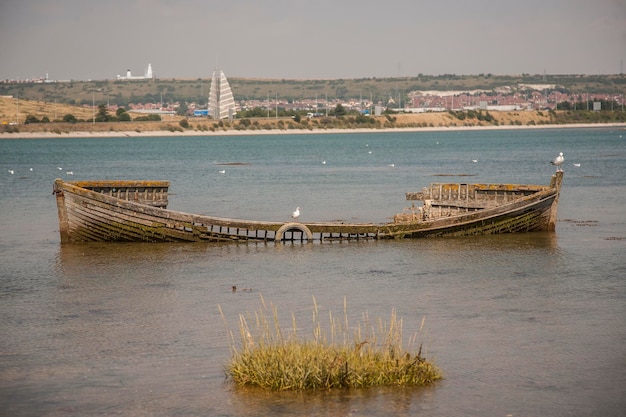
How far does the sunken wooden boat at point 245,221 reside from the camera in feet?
109

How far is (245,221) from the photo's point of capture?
109ft

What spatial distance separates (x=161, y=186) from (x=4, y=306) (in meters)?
11.1

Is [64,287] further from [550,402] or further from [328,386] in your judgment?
[550,402]

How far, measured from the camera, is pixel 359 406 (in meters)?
16.2

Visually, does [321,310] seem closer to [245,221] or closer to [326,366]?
[326,366]

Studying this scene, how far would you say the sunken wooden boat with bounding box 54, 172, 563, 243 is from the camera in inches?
1310

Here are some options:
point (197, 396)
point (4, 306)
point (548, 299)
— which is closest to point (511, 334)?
point (548, 299)

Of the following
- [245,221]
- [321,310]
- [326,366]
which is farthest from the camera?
[245,221]

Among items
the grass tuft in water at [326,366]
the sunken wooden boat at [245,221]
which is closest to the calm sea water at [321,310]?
the grass tuft in water at [326,366]

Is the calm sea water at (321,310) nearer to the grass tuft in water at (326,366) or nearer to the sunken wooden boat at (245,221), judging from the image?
the grass tuft in water at (326,366)

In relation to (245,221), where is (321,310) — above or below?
below

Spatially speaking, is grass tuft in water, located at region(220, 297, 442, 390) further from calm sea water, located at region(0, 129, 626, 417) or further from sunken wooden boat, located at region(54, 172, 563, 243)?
sunken wooden boat, located at region(54, 172, 563, 243)

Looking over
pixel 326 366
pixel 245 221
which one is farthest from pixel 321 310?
pixel 245 221

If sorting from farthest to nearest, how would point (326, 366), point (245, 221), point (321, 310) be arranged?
1. point (245, 221)
2. point (321, 310)
3. point (326, 366)
